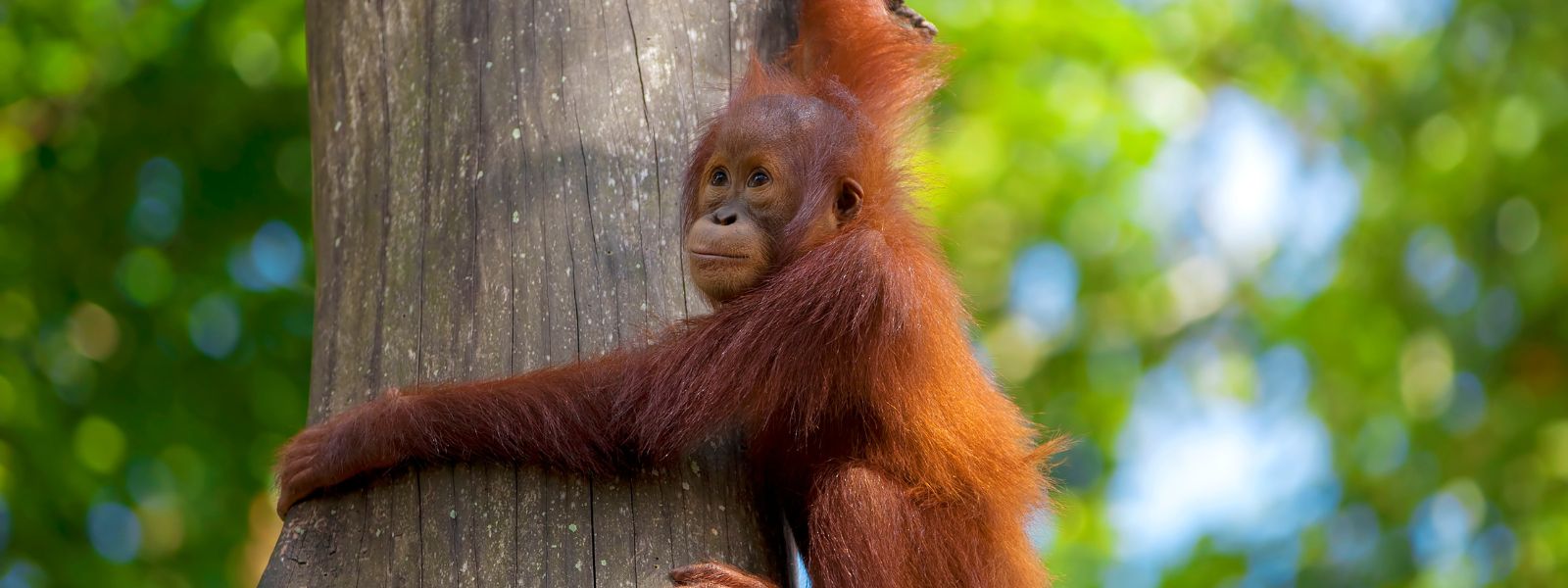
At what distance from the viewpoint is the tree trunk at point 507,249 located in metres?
3.63

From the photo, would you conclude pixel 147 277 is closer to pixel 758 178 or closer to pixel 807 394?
pixel 758 178

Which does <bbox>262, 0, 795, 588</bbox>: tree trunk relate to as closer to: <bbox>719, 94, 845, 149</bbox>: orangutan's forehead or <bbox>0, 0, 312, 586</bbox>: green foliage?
<bbox>719, 94, 845, 149</bbox>: orangutan's forehead

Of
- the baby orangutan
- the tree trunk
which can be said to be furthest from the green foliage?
the baby orangutan

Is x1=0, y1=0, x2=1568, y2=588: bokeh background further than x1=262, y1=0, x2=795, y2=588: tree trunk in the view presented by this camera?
Yes

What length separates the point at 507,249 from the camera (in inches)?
155

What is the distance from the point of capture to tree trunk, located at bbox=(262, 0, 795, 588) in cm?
363

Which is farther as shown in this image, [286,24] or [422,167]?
[286,24]

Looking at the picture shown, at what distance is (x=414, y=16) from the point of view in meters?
4.34

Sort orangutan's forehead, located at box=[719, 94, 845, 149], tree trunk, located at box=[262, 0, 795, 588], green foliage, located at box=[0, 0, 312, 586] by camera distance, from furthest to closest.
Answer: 1. green foliage, located at box=[0, 0, 312, 586]
2. orangutan's forehead, located at box=[719, 94, 845, 149]
3. tree trunk, located at box=[262, 0, 795, 588]

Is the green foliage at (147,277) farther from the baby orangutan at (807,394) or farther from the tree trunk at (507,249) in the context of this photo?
the baby orangutan at (807,394)

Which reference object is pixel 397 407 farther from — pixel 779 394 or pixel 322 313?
pixel 779 394

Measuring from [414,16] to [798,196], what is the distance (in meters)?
1.29

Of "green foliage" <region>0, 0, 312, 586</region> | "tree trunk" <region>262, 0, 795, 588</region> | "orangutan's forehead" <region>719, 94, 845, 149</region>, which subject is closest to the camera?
"tree trunk" <region>262, 0, 795, 588</region>

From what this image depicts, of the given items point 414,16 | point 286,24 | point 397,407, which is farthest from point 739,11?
point 286,24
